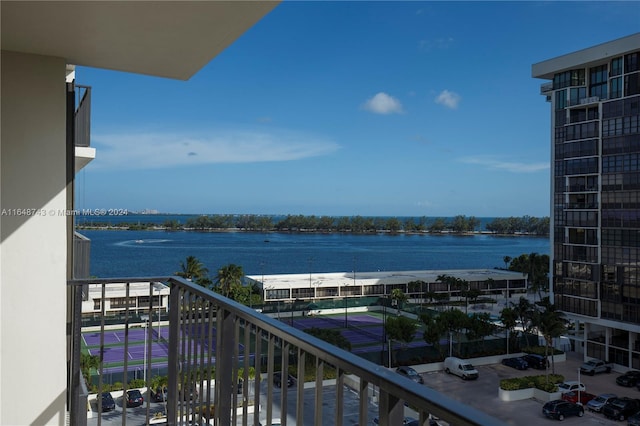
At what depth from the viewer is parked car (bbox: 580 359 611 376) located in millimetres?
23547

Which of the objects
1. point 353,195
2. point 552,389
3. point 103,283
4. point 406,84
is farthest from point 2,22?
point 406,84

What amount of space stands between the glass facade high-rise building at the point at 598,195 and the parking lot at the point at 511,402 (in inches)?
82.3

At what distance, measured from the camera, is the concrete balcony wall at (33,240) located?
2.20 m

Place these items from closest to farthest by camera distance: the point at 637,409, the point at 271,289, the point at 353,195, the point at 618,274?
the point at 637,409
the point at 618,274
the point at 271,289
the point at 353,195

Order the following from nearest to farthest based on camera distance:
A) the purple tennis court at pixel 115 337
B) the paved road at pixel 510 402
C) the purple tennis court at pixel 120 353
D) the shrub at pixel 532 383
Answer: the paved road at pixel 510 402, the shrub at pixel 532 383, the purple tennis court at pixel 120 353, the purple tennis court at pixel 115 337

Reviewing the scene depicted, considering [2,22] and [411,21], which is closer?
[2,22]

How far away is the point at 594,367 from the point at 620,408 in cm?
624

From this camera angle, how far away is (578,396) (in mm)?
18938

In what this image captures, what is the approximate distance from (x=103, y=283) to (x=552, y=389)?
19964 millimetres

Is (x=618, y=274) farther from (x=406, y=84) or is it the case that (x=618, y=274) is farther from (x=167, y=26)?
(x=406, y=84)

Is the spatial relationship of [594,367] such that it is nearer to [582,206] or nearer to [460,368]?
[460,368]

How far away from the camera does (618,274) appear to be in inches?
917

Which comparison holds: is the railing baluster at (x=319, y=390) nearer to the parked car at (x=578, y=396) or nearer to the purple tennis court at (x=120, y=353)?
the parked car at (x=578, y=396)

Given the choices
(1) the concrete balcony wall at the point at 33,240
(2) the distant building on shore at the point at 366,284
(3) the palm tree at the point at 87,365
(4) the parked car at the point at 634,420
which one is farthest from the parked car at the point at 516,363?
(1) the concrete balcony wall at the point at 33,240
